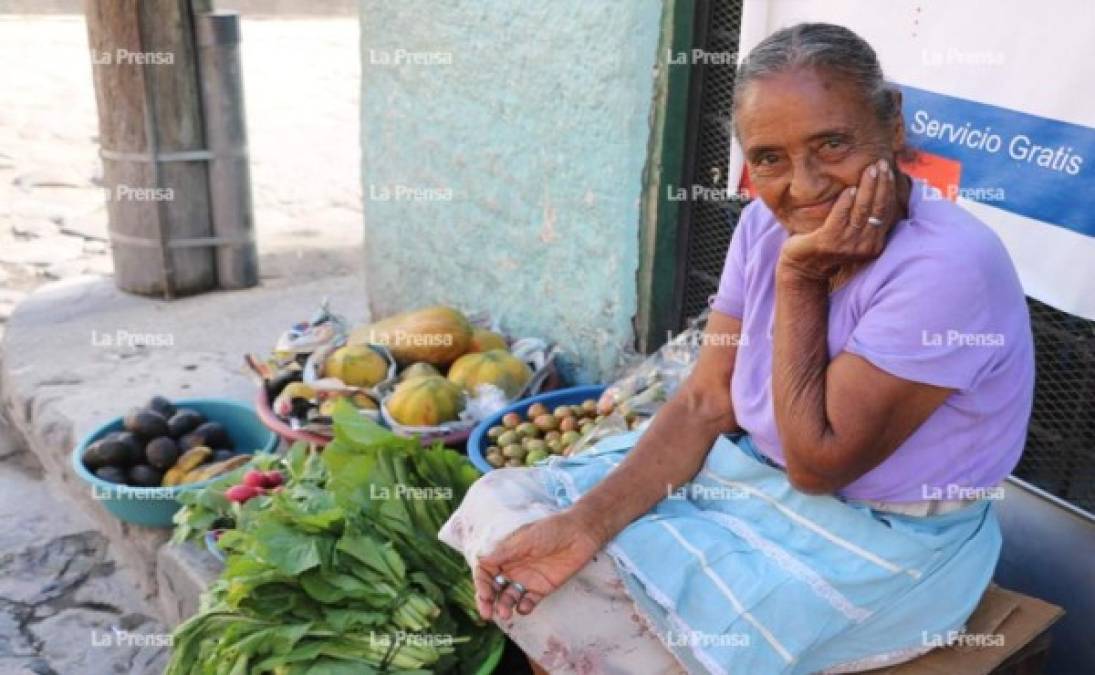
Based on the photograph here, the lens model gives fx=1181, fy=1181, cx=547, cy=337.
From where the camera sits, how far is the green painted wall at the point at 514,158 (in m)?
3.88

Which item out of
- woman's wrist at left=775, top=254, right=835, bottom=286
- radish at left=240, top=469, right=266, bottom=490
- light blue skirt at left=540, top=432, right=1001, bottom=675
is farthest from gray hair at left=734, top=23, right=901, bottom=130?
radish at left=240, top=469, right=266, bottom=490

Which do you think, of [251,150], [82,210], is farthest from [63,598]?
[251,150]

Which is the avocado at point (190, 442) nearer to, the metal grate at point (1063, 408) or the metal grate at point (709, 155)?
the metal grate at point (709, 155)

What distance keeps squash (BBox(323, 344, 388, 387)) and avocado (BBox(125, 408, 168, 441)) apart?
62cm

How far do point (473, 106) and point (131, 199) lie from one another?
2238mm

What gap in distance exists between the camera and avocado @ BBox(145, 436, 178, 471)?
412 cm

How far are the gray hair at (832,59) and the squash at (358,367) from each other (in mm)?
2419

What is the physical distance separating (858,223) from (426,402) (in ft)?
7.03

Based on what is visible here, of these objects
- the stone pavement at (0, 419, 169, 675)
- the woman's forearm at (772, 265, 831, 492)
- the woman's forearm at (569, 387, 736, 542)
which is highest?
the woman's forearm at (772, 265, 831, 492)

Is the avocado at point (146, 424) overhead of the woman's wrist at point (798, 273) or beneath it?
beneath

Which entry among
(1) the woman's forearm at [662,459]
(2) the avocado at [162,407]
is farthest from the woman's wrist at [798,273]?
(2) the avocado at [162,407]

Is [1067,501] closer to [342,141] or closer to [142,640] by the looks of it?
[142,640]

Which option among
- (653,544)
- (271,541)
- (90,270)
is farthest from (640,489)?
(90,270)

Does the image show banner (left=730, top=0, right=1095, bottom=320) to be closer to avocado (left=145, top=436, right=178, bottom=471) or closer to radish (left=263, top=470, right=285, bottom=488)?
radish (left=263, top=470, right=285, bottom=488)
